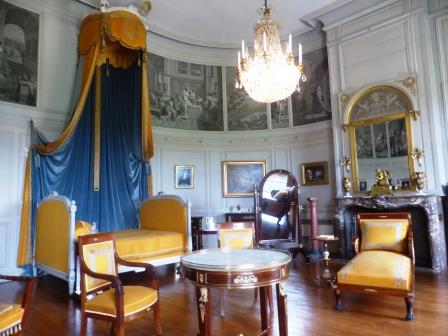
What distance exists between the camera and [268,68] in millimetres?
4512

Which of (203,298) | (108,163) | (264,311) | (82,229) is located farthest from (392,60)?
(82,229)

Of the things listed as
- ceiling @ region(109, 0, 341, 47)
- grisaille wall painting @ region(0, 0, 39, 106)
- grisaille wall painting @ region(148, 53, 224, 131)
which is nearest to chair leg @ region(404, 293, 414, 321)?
ceiling @ region(109, 0, 341, 47)

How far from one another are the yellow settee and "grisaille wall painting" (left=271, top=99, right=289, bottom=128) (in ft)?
13.2

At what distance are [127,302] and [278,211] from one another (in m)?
5.27

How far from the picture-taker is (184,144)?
862cm

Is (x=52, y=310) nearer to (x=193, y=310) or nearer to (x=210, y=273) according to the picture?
(x=193, y=310)

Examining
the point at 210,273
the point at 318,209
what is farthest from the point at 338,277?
the point at 318,209

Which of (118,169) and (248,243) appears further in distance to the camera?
(118,169)

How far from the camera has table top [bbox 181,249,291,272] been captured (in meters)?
2.54

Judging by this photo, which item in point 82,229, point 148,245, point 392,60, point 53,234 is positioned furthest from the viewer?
point 392,60

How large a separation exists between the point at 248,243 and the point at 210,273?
1784mm

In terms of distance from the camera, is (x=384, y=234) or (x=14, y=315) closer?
(x=14, y=315)

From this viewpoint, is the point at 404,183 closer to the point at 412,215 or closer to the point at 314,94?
the point at 412,215

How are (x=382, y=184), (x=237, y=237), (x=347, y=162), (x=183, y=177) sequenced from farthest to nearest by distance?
1. (x=183, y=177)
2. (x=347, y=162)
3. (x=382, y=184)
4. (x=237, y=237)
